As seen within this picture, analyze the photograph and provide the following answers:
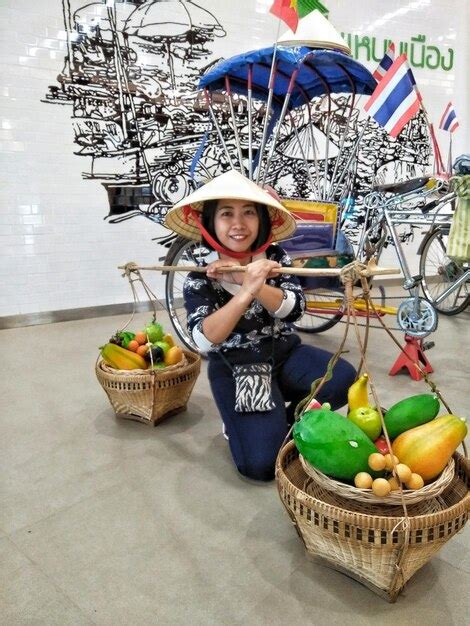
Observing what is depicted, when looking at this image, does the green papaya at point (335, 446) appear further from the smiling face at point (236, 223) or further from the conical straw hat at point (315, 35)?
the conical straw hat at point (315, 35)

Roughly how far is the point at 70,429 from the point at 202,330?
1.00m

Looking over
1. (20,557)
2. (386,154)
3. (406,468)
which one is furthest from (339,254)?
(386,154)

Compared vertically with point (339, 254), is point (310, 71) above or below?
above

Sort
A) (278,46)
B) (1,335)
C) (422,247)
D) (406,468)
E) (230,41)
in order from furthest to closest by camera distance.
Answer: (230,41) → (422,247) → (1,335) → (278,46) → (406,468)

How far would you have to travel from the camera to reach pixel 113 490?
189 cm

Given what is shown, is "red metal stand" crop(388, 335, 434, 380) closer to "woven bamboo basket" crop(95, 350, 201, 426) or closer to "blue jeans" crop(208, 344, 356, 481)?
"blue jeans" crop(208, 344, 356, 481)

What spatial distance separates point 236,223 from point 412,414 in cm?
90

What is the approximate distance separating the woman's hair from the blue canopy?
1506mm

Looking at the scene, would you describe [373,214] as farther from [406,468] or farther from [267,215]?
[406,468]

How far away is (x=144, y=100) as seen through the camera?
Answer: 4.64 metres

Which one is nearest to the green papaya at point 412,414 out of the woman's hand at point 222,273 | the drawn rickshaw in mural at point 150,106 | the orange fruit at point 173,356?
the woman's hand at point 222,273

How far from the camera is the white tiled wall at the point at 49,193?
416cm

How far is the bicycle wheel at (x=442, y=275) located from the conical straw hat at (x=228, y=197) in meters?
2.23

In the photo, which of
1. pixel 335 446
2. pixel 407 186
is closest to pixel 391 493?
pixel 335 446
